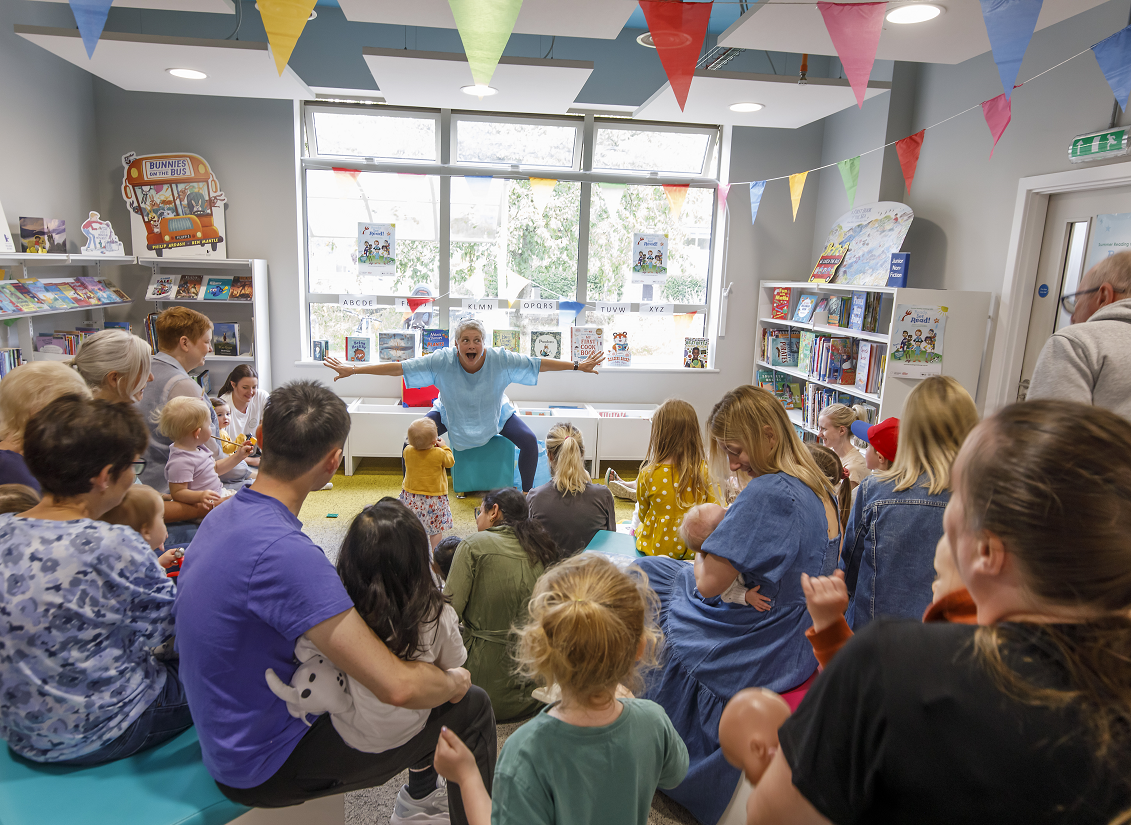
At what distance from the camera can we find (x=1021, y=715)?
1.84 ft

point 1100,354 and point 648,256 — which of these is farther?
point 648,256

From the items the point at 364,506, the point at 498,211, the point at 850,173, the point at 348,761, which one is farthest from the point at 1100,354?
the point at 498,211

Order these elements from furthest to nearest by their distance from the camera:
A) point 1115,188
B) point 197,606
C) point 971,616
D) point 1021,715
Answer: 1. point 1115,188
2. point 197,606
3. point 971,616
4. point 1021,715

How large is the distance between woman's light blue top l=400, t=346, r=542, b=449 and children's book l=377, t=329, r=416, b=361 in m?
1.52

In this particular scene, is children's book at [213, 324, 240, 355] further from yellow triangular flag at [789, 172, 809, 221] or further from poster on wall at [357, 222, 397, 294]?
yellow triangular flag at [789, 172, 809, 221]

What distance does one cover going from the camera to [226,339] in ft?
17.0

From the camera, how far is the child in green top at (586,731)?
3.57 ft

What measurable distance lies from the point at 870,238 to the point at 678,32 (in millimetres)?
2608

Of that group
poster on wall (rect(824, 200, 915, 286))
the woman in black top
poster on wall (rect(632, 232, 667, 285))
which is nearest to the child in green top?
the woman in black top

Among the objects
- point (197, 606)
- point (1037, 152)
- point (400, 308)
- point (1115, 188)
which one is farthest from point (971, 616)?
point (400, 308)

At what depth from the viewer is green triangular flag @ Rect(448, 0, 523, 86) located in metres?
2.48

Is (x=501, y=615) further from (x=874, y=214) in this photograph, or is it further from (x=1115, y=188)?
(x=874, y=214)

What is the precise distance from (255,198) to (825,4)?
4354 mm

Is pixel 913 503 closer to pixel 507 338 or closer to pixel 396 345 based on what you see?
pixel 507 338
